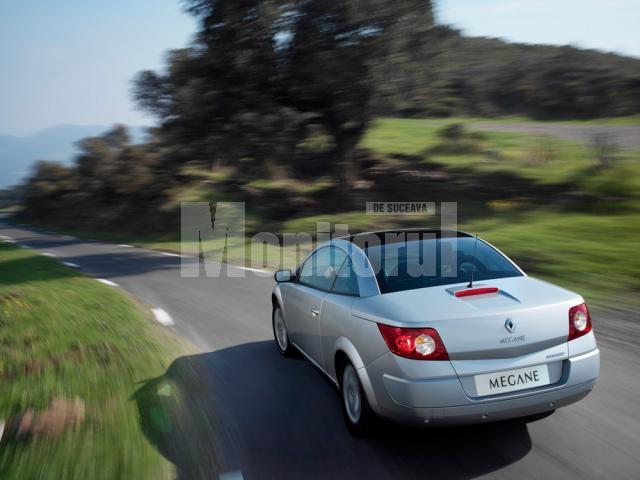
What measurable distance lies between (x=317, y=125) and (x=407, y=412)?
20371 millimetres

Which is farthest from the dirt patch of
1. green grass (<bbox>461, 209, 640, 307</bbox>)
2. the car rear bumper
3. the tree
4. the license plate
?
the tree

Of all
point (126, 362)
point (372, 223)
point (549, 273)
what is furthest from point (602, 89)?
point (126, 362)

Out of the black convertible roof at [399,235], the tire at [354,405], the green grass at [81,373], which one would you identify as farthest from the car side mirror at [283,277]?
the tire at [354,405]

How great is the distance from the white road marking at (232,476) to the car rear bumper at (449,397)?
38.6 inches

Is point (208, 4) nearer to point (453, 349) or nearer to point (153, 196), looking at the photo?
point (153, 196)

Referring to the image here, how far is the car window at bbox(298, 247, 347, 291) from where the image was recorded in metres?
5.10

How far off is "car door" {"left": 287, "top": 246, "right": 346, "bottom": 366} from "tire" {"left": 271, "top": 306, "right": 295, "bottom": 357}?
0.72 ft

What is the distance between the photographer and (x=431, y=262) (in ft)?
15.2

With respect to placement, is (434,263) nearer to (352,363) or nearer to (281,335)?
(352,363)

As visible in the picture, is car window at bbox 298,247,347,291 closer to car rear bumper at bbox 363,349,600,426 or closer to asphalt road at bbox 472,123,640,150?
car rear bumper at bbox 363,349,600,426

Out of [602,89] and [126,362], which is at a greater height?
[602,89]

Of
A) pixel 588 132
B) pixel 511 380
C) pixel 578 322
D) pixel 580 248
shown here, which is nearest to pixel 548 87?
pixel 588 132

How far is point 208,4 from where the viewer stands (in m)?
20.1

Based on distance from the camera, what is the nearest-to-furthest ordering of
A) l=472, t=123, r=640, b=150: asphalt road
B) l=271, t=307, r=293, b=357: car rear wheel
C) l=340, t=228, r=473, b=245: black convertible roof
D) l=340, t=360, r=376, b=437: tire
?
l=340, t=360, r=376, b=437: tire, l=340, t=228, r=473, b=245: black convertible roof, l=271, t=307, r=293, b=357: car rear wheel, l=472, t=123, r=640, b=150: asphalt road
